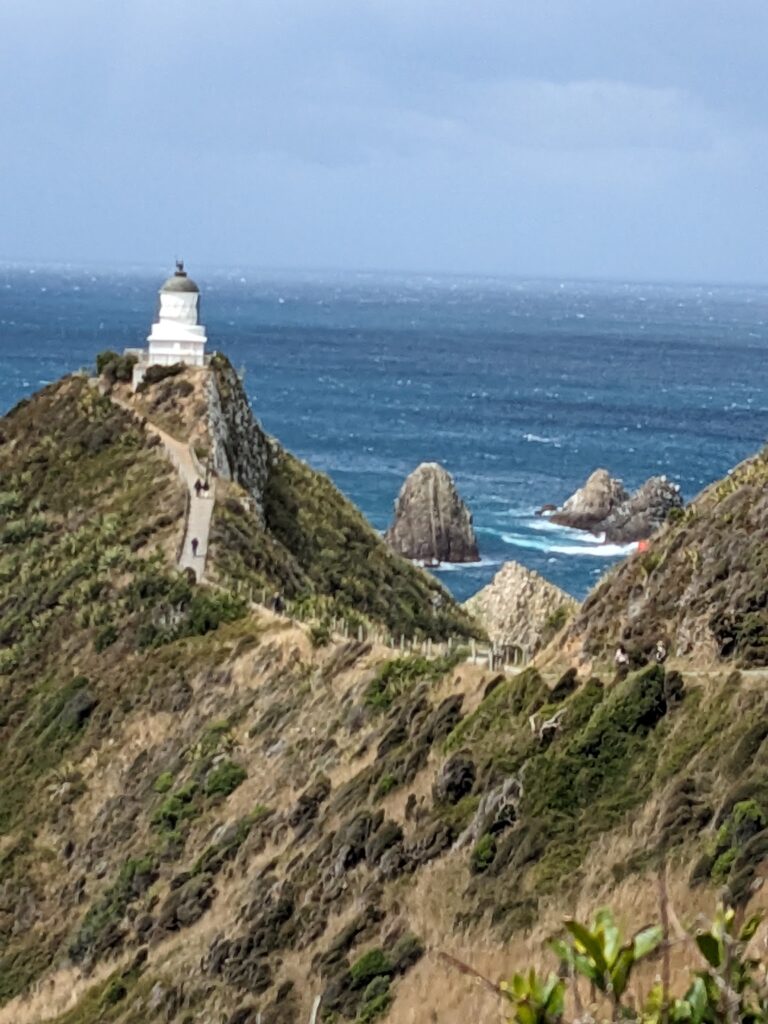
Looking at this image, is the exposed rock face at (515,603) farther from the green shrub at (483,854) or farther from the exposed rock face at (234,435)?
the green shrub at (483,854)

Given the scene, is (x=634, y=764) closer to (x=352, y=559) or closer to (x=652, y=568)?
(x=652, y=568)

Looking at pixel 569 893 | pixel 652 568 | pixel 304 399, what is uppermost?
pixel 652 568

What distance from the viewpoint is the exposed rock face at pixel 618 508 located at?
4227 inches

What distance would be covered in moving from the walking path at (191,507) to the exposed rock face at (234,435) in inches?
52.6

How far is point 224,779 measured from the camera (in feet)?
143

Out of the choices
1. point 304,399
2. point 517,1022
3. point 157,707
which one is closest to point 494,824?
point 157,707

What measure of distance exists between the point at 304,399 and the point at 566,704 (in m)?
137

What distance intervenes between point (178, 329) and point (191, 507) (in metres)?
13.3

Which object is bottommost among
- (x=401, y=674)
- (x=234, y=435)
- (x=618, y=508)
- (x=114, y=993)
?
(x=618, y=508)

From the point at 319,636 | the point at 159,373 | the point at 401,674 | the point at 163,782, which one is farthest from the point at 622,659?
the point at 159,373

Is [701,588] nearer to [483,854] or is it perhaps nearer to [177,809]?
[483,854]

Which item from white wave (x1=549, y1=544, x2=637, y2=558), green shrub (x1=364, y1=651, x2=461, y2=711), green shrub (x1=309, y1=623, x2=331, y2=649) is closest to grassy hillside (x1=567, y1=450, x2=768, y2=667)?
green shrub (x1=364, y1=651, x2=461, y2=711)

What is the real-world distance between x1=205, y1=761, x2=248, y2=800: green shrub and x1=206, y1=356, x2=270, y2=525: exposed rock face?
66.8 ft

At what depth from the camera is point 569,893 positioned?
30.3 m
